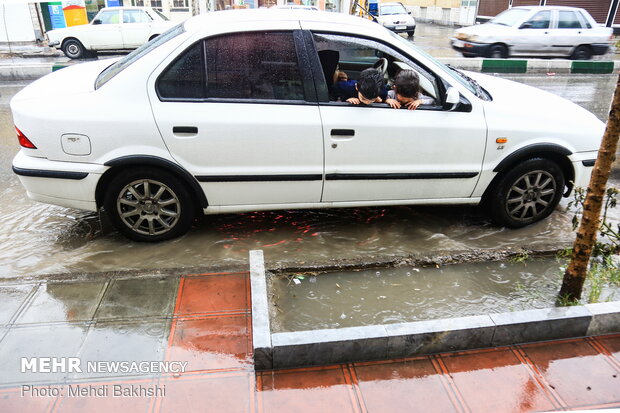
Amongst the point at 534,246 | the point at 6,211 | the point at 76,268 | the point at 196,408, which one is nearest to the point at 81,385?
the point at 196,408

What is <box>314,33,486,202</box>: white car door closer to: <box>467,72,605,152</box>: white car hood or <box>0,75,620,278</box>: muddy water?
<box>467,72,605,152</box>: white car hood

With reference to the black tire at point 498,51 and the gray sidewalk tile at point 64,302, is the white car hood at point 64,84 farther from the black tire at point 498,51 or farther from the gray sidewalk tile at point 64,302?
the black tire at point 498,51

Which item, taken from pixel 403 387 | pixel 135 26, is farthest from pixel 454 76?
pixel 135 26

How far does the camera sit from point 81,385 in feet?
8.38

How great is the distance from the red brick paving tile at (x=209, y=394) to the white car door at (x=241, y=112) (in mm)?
1667

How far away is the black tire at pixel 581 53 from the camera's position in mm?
14234

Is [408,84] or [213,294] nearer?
[213,294]

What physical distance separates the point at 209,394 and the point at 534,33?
14.7 m

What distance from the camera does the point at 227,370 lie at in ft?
8.79

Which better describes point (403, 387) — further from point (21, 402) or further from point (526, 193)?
point (526, 193)

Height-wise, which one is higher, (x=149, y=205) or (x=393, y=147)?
(x=393, y=147)

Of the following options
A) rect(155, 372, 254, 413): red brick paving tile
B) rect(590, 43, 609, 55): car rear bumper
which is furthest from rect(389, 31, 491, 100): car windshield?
rect(590, 43, 609, 55): car rear bumper

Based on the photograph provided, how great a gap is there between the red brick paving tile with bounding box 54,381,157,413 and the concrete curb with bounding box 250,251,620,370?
64 cm

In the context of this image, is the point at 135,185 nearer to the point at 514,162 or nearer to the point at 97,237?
the point at 97,237
